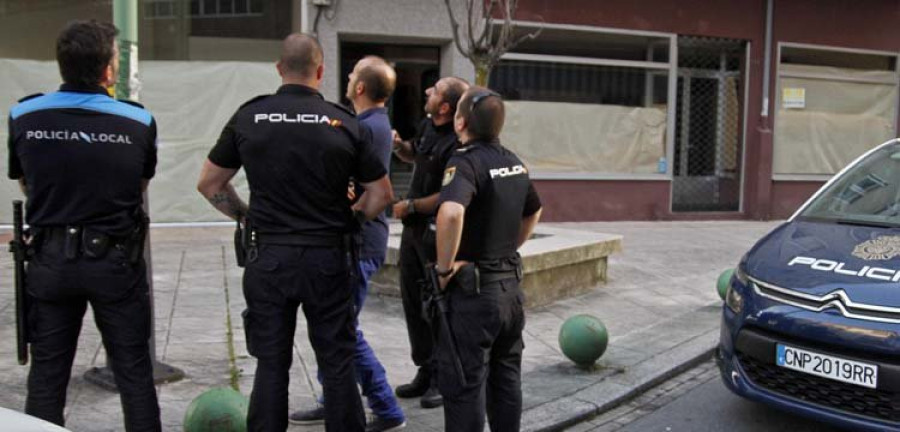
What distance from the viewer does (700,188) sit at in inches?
547

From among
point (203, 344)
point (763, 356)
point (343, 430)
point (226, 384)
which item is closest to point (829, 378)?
point (763, 356)

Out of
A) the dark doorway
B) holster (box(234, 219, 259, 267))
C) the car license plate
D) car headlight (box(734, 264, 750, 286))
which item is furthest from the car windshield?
the dark doorway

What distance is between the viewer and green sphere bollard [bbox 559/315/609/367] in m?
5.45

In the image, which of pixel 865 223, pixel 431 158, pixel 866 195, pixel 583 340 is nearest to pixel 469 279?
pixel 431 158

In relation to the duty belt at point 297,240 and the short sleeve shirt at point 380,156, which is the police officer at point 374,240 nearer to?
the short sleeve shirt at point 380,156

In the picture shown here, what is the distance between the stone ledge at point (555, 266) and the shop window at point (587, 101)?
433 cm

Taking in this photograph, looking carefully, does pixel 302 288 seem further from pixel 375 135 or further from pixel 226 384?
pixel 226 384

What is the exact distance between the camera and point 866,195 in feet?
17.1

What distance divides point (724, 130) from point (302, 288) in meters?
11.7

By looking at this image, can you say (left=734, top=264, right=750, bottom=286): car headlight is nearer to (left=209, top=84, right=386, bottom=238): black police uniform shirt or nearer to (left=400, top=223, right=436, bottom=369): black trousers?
(left=400, top=223, right=436, bottom=369): black trousers

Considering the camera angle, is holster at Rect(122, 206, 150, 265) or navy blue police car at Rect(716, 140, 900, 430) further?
navy blue police car at Rect(716, 140, 900, 430)

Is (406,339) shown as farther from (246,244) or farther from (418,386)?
(246,244)

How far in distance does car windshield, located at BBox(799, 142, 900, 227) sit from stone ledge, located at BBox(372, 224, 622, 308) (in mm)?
2432

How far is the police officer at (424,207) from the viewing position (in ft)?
14.6
